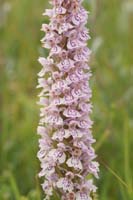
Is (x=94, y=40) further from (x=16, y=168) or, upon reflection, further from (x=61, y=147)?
(x=61, y=147)

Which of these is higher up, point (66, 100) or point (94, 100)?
point (94, 100)

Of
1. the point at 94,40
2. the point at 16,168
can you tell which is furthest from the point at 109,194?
the point at 94,40

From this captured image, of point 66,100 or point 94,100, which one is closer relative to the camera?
point 66,100

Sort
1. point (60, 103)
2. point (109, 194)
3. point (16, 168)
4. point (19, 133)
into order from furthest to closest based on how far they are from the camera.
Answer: point (19, 133) < point (16, 168) < point (109, 194) < point (60, 103)

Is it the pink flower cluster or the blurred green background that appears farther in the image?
the blurred green background

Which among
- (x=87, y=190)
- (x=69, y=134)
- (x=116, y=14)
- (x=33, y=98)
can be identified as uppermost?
(x=116, y=14)
